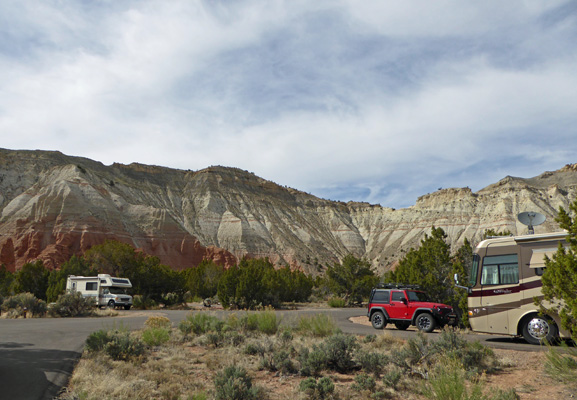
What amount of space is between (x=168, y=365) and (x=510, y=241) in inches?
457

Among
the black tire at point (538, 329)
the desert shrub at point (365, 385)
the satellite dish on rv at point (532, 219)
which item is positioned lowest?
the desert shrub at point (365, 385)

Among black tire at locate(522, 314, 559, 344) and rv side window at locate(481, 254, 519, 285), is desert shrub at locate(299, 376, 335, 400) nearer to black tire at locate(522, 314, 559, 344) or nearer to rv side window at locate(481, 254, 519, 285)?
black tire at locate(522, 314, 559, 344)

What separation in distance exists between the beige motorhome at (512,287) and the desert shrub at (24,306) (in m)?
24.5

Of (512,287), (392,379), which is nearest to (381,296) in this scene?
(512,287)

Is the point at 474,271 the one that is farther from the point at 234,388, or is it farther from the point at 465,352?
the point at 234,388

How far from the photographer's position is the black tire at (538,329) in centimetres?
1255

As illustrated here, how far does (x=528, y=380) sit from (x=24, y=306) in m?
27.1

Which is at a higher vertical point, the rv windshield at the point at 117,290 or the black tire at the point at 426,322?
the black tire at the point at 426,322

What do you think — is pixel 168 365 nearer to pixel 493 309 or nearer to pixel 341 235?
pixel 493 309

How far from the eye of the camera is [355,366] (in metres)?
10.5

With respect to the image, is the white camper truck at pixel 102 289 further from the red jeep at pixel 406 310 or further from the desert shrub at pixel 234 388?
the desert shrub at pixel 234 388

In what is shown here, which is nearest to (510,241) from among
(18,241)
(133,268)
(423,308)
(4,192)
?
(423,308)

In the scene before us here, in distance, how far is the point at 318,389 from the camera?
815cm

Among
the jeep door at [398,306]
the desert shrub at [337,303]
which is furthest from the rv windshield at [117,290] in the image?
the jeep door at [398,306]
